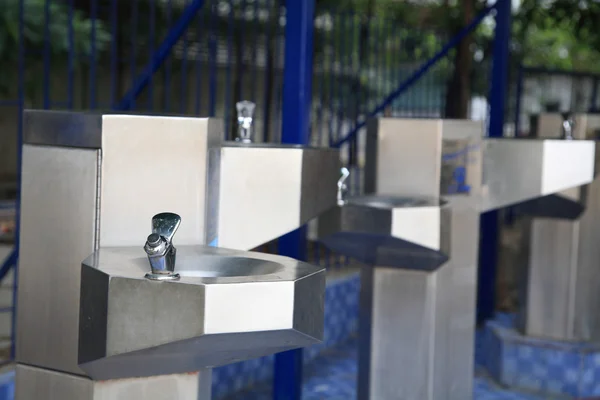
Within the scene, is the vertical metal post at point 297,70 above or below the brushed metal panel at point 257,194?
above

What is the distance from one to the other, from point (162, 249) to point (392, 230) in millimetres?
1260

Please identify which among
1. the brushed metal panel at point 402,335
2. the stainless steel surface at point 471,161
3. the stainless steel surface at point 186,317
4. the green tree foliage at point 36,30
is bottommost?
the brushed metal panel at point 402,335

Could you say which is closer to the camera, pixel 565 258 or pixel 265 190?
pixel 265 190

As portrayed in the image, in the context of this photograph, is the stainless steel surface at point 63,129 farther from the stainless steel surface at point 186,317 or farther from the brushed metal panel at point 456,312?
the brushed metal panel at point 456,312

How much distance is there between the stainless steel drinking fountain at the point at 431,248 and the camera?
2.88m

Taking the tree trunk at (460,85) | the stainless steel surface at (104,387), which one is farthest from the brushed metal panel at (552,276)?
the stainless steel surface at (104,387)

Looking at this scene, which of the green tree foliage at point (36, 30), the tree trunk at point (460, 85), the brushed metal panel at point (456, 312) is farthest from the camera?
the tree trunk at point (460, 85)

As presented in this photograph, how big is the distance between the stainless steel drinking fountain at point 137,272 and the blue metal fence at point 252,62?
1.28m

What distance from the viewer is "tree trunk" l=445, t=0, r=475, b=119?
5.76 metres

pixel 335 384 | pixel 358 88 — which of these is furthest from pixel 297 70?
pixel 358 88

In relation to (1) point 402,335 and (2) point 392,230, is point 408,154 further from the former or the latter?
(1) point 402,335

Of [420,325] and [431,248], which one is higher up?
[431,248]

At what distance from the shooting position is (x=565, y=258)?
421 cm

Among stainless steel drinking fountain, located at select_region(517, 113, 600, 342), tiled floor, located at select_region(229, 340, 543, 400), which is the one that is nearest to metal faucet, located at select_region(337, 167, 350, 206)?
tiled floor, located at select_region(229, 340, 543, 400)
